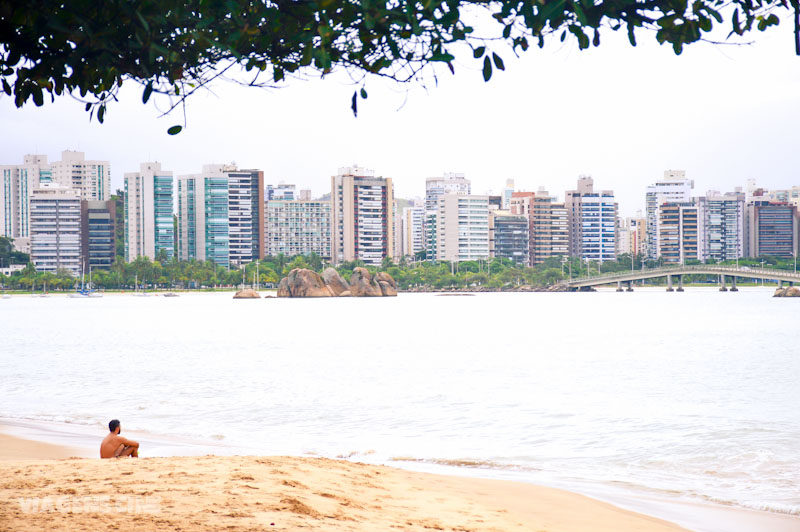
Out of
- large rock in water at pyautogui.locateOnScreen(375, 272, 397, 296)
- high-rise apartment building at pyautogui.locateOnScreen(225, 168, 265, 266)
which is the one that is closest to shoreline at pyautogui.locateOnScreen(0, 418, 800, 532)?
large rock in water at pyautogui.locateOnScreen(375, 272, 397, 296)

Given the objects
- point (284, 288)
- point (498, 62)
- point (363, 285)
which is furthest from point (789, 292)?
point (498, 62)

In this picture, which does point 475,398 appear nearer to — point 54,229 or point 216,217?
point 54,229

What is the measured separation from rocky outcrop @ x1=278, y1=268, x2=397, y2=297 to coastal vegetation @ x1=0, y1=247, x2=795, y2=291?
13979 mm

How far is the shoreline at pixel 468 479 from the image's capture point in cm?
1015

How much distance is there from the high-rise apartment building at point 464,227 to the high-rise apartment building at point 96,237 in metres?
76.1

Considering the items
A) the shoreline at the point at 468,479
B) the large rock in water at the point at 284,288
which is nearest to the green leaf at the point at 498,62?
the shoreline at the point at 468,479

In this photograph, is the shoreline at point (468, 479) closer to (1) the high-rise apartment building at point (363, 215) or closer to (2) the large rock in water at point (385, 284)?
(2) the large rock in water at point (385, 284)

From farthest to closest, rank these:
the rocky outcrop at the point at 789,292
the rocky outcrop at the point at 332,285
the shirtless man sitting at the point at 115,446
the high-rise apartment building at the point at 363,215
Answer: the high-rise apartment building at the point at 363,215 → the rocky outcrop at the point at 332,285 → the rocky outcrop at the point at 789,292 → the shirtless man sitting at the point at 115,446

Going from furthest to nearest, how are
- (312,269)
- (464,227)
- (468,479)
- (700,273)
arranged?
1. (464,227)
2. (312,269)
3. (700,273)
4. (468,479)

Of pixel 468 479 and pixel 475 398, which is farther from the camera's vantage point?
pixel 475 398

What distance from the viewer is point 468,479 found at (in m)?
12.6

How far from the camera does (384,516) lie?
27.0 feet

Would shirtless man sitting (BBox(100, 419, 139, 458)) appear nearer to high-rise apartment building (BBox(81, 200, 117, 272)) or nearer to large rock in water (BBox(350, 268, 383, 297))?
large rock in water (BBox(350, 268, 383, 297))

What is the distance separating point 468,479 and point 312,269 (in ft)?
499
